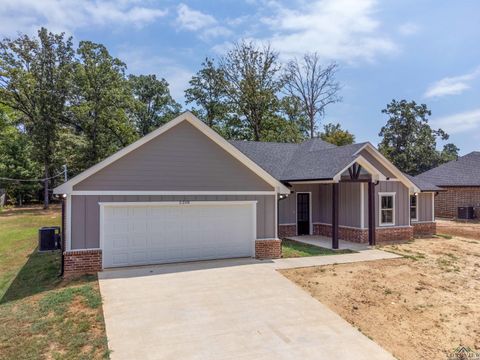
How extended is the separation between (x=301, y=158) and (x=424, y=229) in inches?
292

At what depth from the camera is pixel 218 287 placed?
9039mm

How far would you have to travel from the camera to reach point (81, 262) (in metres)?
10.2

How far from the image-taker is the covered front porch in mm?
14660

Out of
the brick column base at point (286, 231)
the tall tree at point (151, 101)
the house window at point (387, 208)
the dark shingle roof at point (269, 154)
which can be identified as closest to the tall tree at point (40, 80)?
the tall tree at point (151, 101)

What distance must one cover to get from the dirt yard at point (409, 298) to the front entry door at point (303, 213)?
532 cm

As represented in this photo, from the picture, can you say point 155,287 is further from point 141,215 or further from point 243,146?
point 243,146

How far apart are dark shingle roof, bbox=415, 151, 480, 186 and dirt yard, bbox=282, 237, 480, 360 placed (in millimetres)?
15369

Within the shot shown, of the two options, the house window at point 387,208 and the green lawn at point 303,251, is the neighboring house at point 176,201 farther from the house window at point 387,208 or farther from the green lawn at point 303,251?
the house window at point 387,208

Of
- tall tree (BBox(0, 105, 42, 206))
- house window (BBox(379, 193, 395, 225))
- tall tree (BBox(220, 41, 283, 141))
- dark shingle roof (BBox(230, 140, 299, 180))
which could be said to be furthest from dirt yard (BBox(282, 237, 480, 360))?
tall tree (BBox(0, 105, 42, 206))

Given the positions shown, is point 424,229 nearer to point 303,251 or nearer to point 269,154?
point 303,251

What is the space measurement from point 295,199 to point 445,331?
35.9ft

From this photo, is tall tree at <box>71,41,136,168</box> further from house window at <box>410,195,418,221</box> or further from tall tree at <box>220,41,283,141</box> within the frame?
house window at <box>410,195,418,221</box>

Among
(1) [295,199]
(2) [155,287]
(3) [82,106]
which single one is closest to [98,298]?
(2) [155,287]

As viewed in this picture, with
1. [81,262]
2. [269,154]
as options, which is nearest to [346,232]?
[269,154]
